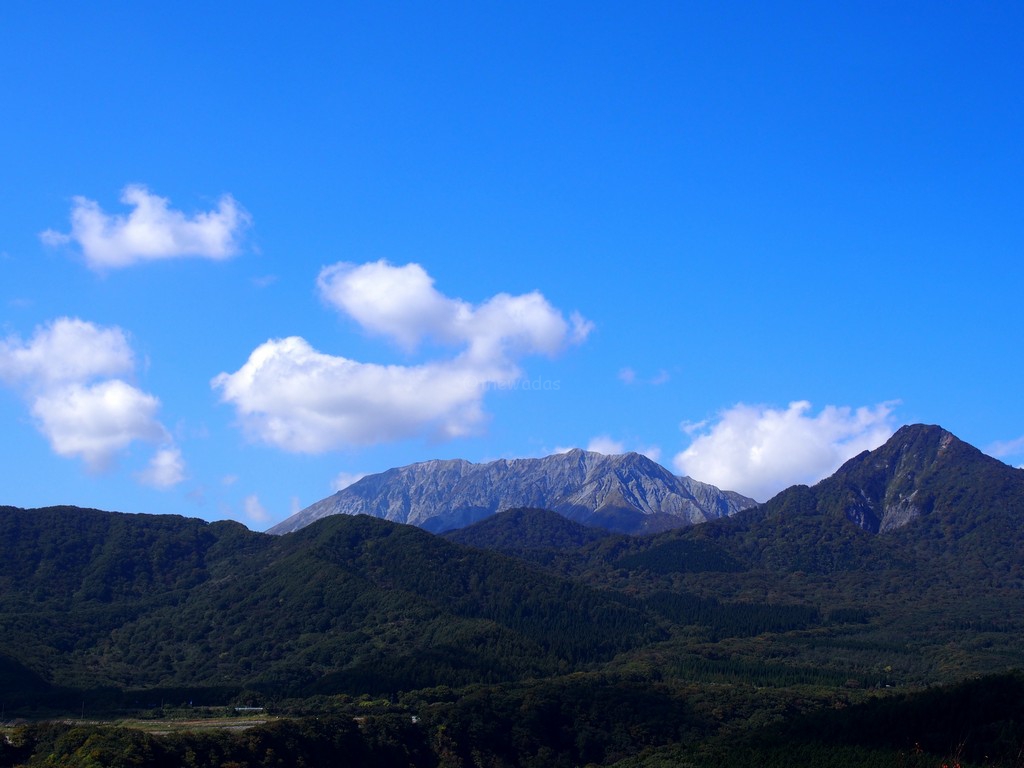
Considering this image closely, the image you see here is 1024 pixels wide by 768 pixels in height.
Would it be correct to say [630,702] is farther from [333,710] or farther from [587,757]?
[333,710]

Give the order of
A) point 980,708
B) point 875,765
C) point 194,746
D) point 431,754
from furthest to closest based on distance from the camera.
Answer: point 431,754 → point 194,746 → point 980,708 → point 875,765

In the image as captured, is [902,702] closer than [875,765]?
No

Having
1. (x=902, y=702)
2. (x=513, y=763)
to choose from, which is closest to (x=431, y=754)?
(x=513, y=763)

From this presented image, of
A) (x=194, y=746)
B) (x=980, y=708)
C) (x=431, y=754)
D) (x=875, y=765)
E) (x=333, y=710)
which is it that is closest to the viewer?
(x=875, y=765)

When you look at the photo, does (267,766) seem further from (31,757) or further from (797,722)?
(797,722)

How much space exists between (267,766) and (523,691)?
63.0 m

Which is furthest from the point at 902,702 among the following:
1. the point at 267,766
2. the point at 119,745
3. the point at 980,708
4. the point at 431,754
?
the point at 119,745

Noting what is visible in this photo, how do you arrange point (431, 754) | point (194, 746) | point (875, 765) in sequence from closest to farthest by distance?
point (875, 765), point (194, 746), point (431, 754)

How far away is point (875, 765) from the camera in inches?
4656

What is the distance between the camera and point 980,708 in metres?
133

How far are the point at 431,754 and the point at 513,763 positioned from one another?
12782 millimetres

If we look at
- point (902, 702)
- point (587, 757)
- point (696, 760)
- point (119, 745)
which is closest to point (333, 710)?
point (587, 757)

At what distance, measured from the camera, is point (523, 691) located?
650ft

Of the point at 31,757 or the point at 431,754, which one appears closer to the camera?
the point at 31,757
